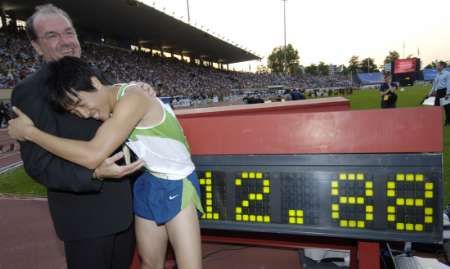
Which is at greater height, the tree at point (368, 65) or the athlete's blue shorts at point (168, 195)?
the tree at point (368, 65)

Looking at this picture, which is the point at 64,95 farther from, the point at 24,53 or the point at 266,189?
the point at 24,53

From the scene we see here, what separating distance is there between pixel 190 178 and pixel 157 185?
0.56 feet

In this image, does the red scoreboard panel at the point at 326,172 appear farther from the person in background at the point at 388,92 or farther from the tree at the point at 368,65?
the tree at the point at 368,65

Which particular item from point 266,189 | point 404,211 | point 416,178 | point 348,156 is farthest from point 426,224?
point 266,189

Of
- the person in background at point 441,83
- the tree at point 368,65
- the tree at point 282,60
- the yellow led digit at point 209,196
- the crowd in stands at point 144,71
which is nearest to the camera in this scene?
the yellow led digit at point 209,196

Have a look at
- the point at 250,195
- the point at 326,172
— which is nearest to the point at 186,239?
the point at 250,195

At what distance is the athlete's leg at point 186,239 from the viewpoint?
1916 millimetres

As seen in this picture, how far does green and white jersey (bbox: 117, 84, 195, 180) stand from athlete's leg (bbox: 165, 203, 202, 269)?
201 millimetres

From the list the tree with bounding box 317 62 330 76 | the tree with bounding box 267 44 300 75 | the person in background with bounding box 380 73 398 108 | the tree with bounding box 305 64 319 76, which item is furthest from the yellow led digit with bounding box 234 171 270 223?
the tree with bounding box 317 62 330 76

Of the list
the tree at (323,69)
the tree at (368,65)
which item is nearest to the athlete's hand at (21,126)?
the tree at (323,69)

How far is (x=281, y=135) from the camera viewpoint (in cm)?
190

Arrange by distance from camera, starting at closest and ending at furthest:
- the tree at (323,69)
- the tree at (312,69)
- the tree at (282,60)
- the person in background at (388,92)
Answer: the person in background at (388,92) < the tree at (282,60) < the tree at (312,69) < the tree at (323,69)

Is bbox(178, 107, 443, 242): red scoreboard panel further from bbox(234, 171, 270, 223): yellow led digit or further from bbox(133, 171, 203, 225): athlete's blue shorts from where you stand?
bbox(133, 171, 203, 225): athlete's blue shorts

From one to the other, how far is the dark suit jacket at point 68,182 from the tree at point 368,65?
10863cm
